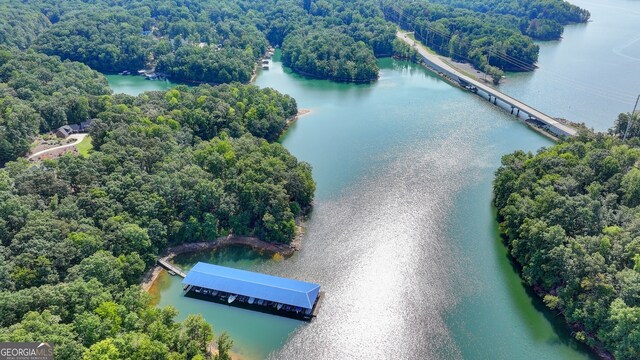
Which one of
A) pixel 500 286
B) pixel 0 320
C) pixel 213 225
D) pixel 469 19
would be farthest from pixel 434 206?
pixel 469 19

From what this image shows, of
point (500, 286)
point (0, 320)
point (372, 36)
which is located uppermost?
point (372, 36)

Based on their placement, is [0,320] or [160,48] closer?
[0,320]

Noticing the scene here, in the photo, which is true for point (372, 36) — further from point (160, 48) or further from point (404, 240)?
point (404, 240)

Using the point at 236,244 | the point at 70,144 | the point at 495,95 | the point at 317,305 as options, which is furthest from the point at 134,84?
the point at 317,305

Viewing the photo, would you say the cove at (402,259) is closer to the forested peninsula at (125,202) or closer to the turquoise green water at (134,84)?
the forested peninsula at (125,202)

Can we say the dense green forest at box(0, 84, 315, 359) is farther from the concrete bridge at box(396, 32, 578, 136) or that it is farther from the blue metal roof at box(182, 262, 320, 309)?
the concrete bridge at box(396, 32, 578, 136)

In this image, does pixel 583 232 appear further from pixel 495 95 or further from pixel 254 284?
pixel 495 95

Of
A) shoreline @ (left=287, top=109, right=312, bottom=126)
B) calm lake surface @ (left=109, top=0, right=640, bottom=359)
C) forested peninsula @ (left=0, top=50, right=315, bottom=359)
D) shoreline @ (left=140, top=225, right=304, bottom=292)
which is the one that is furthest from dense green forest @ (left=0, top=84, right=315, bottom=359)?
shoreline @ (left=287, top=109, right=312, bottom=126)
